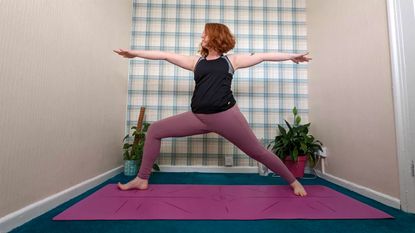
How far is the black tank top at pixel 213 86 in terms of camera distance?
5.33 ft

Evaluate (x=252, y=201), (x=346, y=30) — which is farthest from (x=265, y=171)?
(x=346, y=30)

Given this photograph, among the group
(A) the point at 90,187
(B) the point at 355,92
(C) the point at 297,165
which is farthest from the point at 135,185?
(B) the point at 355,92

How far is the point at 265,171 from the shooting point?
239cm

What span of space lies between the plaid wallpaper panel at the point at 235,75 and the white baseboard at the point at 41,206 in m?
0.95

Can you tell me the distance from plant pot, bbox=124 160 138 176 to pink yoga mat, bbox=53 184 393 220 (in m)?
0.53

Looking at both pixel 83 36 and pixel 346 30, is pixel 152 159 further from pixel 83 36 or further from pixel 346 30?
pixel 346 30

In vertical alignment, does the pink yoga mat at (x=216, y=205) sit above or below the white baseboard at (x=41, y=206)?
below

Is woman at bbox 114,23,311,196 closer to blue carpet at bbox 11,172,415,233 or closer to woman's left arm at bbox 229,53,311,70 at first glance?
woman's left arm at bbox 229,53,311,70

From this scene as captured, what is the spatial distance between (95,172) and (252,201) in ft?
4.29

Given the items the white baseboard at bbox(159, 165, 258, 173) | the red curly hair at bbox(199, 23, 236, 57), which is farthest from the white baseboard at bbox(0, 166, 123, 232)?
the red curly hair at bbox(199, 23, 236, 57)

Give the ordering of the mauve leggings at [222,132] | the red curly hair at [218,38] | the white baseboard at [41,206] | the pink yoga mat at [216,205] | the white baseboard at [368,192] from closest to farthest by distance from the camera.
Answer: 1. the white baseboard at [41,206]
2. the pink yoga mat at [216,205]
3. the white baseboard at [368,192]
4. the mauve leggings at [222,132]
5. the red curly hair at [218,38]

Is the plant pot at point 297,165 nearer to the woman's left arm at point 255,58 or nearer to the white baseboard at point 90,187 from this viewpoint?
the white baseboard at point 90,187

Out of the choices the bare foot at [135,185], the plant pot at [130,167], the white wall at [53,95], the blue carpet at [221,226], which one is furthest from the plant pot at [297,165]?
the white wall at [53,95]

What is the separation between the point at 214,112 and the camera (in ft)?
5.33
